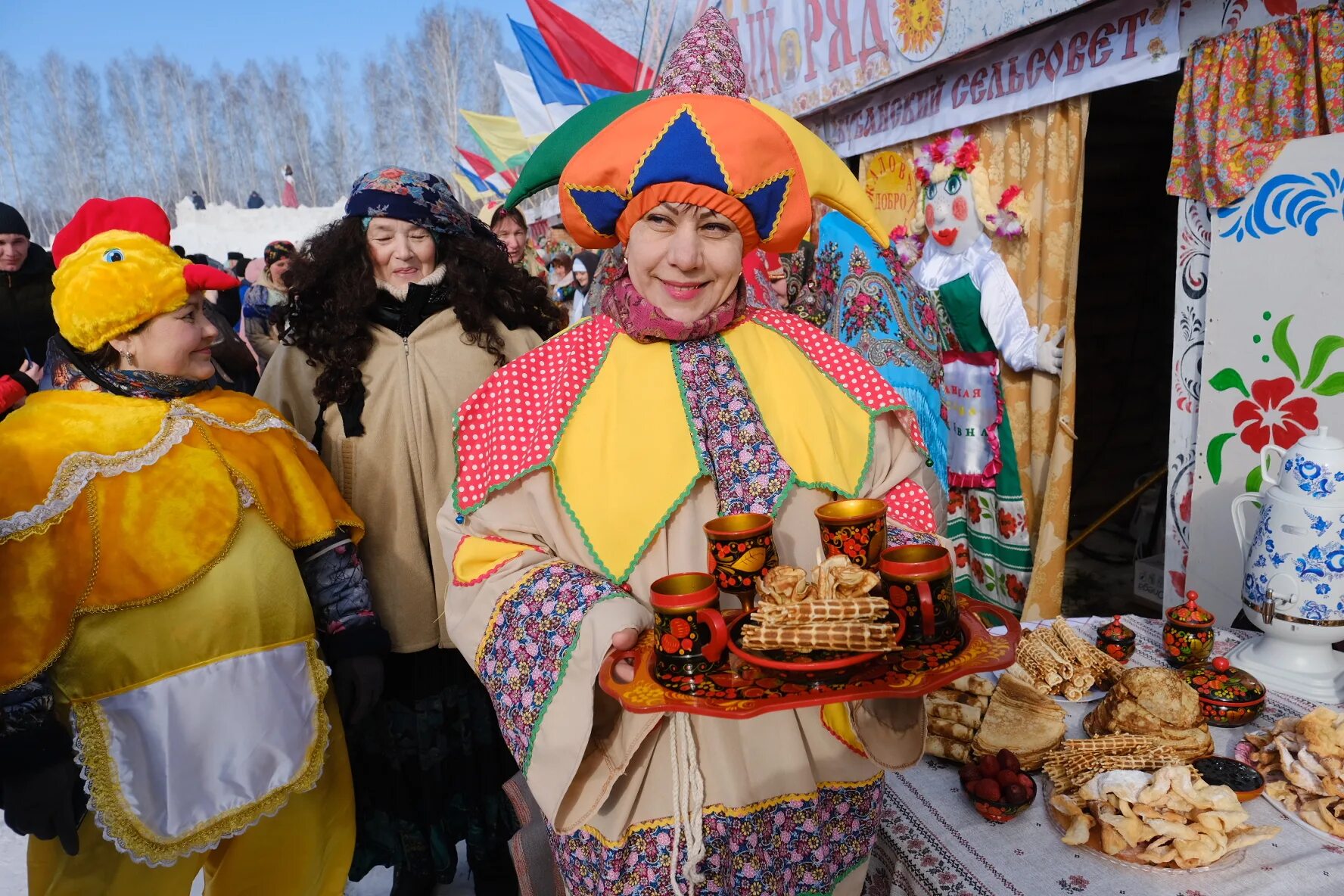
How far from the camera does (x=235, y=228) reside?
2588 centimetres

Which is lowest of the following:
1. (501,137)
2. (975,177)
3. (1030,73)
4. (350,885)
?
(350,885)

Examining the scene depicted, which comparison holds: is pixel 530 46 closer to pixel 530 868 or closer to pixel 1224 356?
pixel 1224 356

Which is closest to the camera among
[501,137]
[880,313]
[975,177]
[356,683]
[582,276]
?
[356,683]

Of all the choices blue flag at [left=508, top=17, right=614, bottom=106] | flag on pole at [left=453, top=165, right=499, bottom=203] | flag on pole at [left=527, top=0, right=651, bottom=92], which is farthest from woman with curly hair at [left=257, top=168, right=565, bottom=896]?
flag on pole at [left=453, top=165, right=499, bottom=203]

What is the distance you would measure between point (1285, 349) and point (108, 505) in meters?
3.65

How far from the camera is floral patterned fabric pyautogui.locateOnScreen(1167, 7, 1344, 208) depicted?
106 inches

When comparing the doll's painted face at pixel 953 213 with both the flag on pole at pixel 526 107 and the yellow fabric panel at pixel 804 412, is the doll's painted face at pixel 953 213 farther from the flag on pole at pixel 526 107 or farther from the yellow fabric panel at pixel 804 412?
the flag on pole at pixel 526 107

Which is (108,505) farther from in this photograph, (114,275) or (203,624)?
(114,275)

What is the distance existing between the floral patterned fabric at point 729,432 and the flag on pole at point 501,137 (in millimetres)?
14371

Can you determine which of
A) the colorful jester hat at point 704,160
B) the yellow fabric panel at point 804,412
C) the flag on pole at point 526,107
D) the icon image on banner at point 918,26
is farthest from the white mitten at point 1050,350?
the flag on pole at point 526,107

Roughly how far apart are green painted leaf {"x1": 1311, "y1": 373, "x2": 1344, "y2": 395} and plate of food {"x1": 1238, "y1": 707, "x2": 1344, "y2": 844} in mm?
1491

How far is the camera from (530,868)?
191cm

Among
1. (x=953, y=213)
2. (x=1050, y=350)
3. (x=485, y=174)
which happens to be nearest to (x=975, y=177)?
(x=953, y=213)

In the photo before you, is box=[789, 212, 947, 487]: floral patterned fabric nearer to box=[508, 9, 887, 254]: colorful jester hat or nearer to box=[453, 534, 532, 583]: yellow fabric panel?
box=[508, 9, 887, 254]: colorful jester hat
